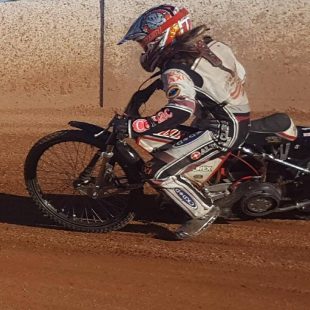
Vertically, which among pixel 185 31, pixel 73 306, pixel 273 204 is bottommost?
pixel 73 306

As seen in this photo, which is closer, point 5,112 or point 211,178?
point 211,178

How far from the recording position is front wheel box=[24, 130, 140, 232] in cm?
506

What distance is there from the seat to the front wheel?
1.00 meters

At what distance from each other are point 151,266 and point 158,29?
168 centimetres

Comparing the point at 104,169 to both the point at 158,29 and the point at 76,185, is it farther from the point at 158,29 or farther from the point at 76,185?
the point at 158,29

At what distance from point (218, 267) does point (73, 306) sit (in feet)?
3.61

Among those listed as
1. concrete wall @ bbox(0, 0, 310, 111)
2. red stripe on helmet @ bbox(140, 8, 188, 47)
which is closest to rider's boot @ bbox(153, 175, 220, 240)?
red stripe on helmet @ bbox(140, 8, 188, 47)

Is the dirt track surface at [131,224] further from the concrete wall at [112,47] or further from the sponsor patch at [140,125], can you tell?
the sponsor patch at [140,125]

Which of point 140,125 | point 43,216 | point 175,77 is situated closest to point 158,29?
point 175,77

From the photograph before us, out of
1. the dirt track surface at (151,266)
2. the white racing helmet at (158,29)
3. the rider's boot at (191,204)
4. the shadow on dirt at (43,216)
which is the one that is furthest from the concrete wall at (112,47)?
the white racing helmet at (158,29)

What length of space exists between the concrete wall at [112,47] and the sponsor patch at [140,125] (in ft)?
15.7

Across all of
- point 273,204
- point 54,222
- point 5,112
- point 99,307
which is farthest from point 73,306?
point 5,112

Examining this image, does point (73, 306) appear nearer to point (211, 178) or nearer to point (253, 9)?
point (211, 178)

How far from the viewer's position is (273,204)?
4930 millimetres
